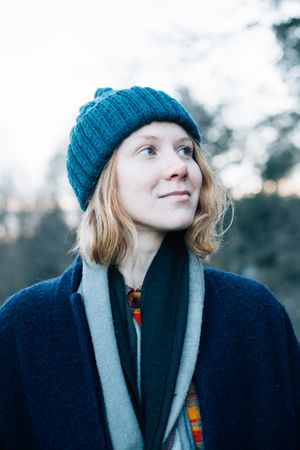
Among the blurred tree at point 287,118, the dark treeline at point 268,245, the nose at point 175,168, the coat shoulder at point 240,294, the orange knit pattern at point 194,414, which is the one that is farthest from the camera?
the dark treeline at point 268,245

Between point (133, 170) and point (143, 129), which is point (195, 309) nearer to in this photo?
point (133, 170)

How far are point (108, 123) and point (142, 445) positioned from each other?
1.36m

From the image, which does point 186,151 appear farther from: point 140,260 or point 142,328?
point 142,328

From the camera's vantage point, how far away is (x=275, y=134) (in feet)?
21.2

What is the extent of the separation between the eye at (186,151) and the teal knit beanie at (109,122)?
86 millimetres

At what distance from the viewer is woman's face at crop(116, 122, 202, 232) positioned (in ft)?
6.64

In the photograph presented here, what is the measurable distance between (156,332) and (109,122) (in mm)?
951

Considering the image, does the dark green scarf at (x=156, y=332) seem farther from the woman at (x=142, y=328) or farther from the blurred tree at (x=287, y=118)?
the blurred tree at (x=287, y=118)

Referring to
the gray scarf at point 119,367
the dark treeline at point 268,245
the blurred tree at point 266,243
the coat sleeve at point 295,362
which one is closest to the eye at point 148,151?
the gray scarf at point 119,367

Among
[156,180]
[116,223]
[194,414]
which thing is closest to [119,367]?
[194,414]

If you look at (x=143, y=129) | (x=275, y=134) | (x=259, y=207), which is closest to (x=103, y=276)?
(x=143, y=129)

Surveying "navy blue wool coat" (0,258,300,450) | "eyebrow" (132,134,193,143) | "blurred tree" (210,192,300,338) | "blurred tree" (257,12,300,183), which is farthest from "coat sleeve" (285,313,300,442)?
"blurred tree" (210,192,300,338)

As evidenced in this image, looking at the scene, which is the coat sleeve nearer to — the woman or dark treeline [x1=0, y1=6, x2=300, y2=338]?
the woman

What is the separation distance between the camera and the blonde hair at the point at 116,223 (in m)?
2.12
